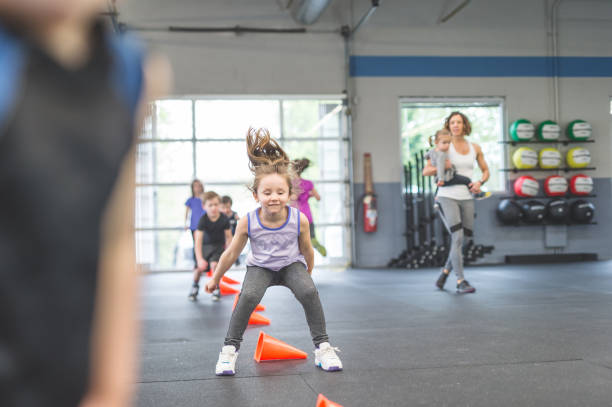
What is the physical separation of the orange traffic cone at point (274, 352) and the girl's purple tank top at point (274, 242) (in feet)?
1.39

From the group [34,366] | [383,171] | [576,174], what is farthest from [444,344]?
[576,174]

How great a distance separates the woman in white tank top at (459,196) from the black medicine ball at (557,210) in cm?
530

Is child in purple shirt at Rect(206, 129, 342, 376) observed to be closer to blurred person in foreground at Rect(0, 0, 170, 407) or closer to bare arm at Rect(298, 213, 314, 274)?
bare arm at Rect(298, 213, 314, 274)

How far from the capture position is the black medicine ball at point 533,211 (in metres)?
10.4

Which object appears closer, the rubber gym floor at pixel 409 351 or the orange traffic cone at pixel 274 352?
the rubber gym floor at pixel 409 351

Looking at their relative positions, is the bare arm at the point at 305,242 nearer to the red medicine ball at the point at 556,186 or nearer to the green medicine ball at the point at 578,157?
the red medicine ball at the point at 556,186

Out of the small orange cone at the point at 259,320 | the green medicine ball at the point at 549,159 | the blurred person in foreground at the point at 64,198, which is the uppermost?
the green medicine ball at the point at 549,159

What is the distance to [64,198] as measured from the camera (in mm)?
591

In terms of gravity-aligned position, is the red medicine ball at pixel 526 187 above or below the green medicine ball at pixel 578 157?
below

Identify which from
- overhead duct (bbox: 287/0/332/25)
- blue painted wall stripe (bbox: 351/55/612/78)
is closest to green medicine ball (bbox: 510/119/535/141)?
blue painted wall stripe (bbox: 351/55/612/78)

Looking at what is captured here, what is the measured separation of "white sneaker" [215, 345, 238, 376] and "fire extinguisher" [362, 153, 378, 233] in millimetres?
7562

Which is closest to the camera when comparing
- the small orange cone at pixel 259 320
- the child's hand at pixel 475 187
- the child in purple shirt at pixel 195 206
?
the small orange cone at pixel 259 320

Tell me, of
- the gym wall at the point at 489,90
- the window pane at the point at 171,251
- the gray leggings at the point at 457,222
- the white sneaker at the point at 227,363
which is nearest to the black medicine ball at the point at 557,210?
the gym wall at the point at 489,90

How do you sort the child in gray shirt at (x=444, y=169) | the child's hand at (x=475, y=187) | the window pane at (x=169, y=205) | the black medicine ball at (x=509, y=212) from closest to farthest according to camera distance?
the child's hand at (x=475, y=187) < the child in gray shirt at (x=444, y=169) < the window pane at (x=169, y=205) < the black medicine ball at (x=509, y=212)
